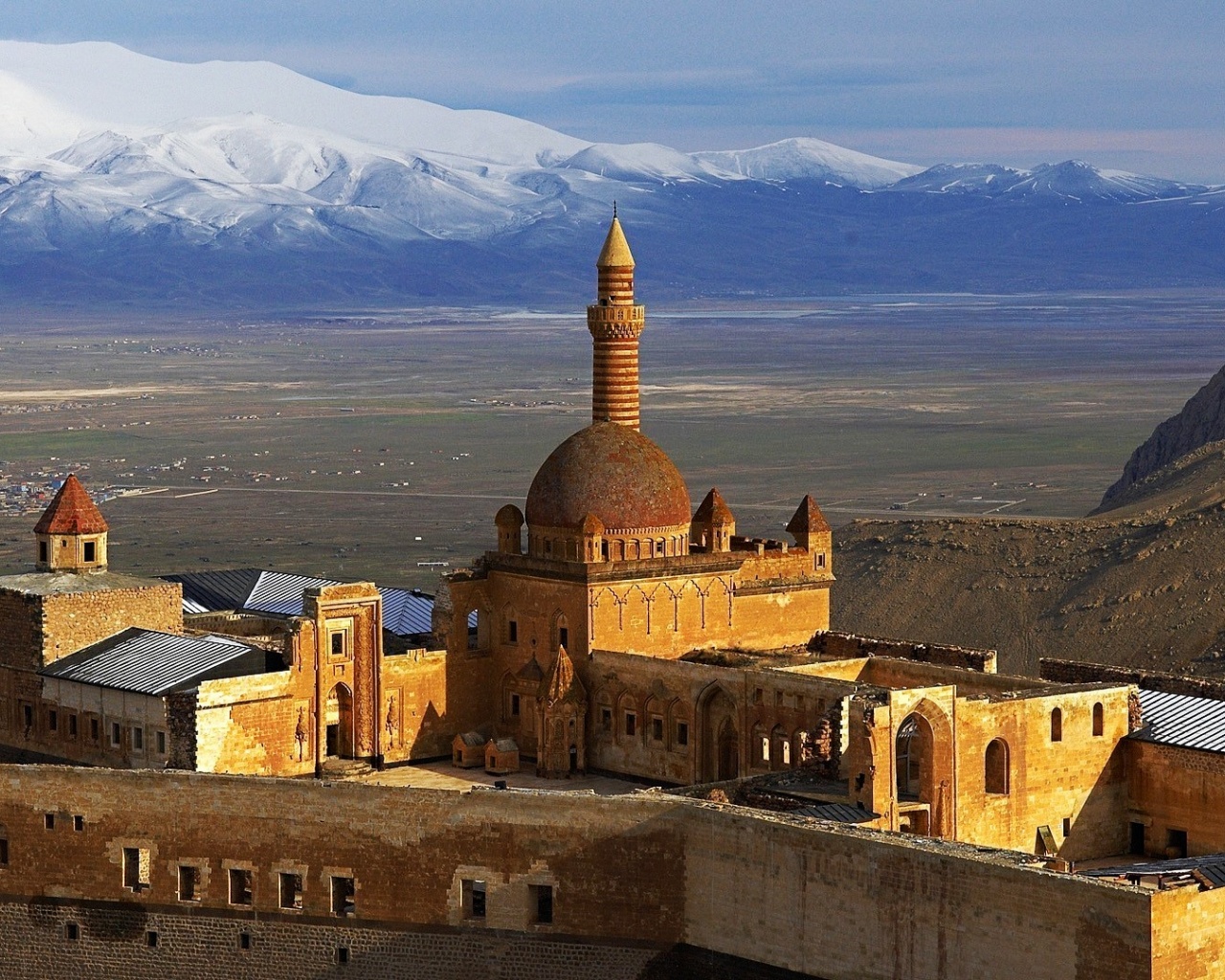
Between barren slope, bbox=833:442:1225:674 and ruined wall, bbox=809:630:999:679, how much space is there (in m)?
13.5

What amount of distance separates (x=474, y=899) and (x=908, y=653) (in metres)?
15.3

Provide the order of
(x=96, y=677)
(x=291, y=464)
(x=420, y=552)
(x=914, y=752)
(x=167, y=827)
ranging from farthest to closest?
1. (x=291, y=464)
2. (x=420, y=552)
3. (x=96, y=677)
4. (x=914, y=752)
5. (x=167, y=827)

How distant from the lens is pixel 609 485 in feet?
187

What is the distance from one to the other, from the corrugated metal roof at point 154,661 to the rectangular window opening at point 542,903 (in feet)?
35.4

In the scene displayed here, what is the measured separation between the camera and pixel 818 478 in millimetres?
131500

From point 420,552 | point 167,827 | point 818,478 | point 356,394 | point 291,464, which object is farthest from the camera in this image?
point 356,394

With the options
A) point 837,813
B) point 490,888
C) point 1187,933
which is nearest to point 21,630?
point 490,888

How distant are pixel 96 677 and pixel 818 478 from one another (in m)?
78.6

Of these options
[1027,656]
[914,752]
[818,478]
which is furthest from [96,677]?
[818,478]

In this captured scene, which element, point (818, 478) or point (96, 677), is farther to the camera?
point (818, 478)

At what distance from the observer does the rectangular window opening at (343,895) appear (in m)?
46.3

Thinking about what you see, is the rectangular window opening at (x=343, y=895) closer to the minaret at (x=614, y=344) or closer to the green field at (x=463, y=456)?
the minaret at (x=614, y=344)

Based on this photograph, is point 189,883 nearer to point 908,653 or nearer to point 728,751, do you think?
point 728,751

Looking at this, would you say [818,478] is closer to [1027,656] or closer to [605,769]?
[1027,656]
